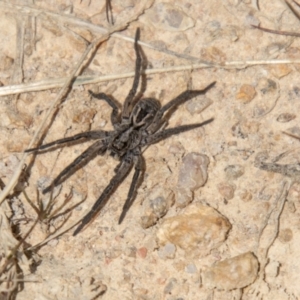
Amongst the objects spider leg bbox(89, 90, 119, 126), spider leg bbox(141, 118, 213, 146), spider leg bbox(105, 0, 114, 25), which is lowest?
spider leg bbox(141, 118, 213, 146)

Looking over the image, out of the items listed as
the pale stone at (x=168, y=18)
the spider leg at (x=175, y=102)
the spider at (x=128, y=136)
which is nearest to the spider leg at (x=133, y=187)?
the spider at (x=128, y=136)

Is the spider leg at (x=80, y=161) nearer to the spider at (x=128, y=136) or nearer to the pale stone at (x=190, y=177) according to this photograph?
the spider at (x=128, y=136)

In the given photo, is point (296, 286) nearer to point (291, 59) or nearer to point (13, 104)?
point (291, 59)

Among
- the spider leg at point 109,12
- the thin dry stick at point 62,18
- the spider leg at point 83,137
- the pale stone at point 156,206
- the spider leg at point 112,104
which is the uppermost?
the spider leg at point 109,12

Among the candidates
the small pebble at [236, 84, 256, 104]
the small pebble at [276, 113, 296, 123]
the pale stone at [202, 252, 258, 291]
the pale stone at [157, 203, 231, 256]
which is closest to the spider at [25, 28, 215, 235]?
the small pebble at [236, 84, 256, 104]

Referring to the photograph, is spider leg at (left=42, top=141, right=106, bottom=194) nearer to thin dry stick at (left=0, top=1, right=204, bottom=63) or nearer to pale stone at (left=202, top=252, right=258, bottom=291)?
thin dry stick at (left=0, top=1, right=204, bottom=63)

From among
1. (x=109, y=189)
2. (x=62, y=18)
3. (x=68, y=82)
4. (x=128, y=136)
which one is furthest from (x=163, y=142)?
(x=62, y=18)

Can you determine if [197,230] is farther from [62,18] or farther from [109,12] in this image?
[62,18]
